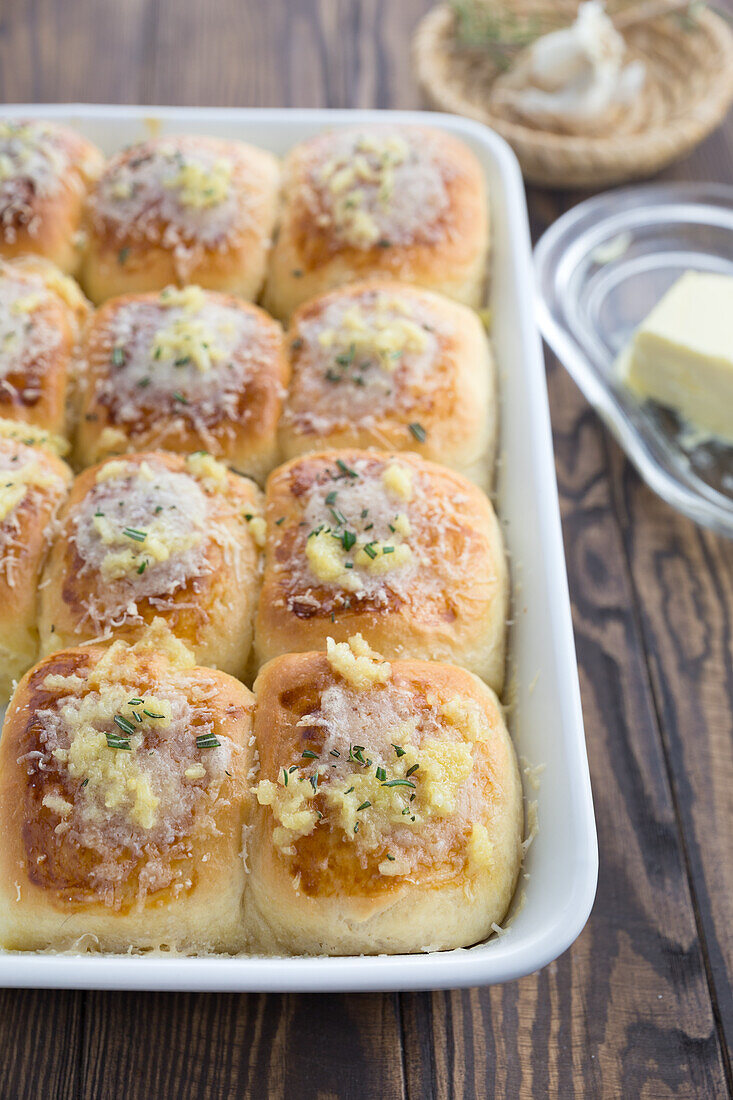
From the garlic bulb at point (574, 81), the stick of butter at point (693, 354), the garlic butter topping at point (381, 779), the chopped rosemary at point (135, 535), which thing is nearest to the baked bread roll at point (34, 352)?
the chopped rosemary at point (135, 535)

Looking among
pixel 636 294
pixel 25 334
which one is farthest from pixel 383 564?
→ pixel 636 294

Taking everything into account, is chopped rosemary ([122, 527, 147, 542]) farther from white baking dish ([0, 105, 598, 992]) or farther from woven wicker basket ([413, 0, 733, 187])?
woven wicker basket ([413, 0, 733, 187])

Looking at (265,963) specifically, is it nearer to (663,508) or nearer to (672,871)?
(672,871)

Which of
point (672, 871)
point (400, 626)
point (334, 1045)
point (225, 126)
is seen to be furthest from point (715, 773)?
point (225, 126)

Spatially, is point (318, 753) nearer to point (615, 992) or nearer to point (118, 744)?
point (118, 744)

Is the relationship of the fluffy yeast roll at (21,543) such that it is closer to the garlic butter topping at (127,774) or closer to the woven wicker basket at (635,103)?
the garlic butter topping at (127,774)

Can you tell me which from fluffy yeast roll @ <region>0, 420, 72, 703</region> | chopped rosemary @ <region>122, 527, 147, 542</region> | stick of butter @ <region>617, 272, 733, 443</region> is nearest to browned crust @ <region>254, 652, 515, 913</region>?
chopped rosemary @ <region>122, 527, 147, 542</region>
